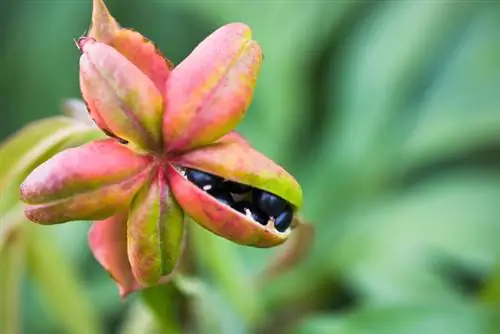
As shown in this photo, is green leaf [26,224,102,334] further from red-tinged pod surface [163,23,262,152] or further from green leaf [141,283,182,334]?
red-tinged pod surface [163,23,262,152]

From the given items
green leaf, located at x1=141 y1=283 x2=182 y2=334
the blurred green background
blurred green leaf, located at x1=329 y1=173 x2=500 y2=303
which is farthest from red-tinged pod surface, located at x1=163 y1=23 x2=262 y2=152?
blurred green leaf, located at x1=329 y1=173 x2=500 y2=303

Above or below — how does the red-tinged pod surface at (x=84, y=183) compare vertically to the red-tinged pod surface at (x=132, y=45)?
below

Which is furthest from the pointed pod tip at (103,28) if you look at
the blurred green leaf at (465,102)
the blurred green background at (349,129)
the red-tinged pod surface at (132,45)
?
the blurred green leaf at (465,102)

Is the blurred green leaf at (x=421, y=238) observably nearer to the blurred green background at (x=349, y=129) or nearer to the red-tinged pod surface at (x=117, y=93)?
the blurred green background at (x=349, y=129)

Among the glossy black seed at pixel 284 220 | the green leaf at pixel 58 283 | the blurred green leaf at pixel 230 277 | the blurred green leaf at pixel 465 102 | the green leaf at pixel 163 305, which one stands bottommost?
the green leaf at pixel 58 283

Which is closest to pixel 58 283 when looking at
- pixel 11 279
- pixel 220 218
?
pixel 11 279

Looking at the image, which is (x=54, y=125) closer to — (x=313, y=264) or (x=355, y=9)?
(x=313, y=264)

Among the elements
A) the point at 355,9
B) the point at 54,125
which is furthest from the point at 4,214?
the point at 355,9
